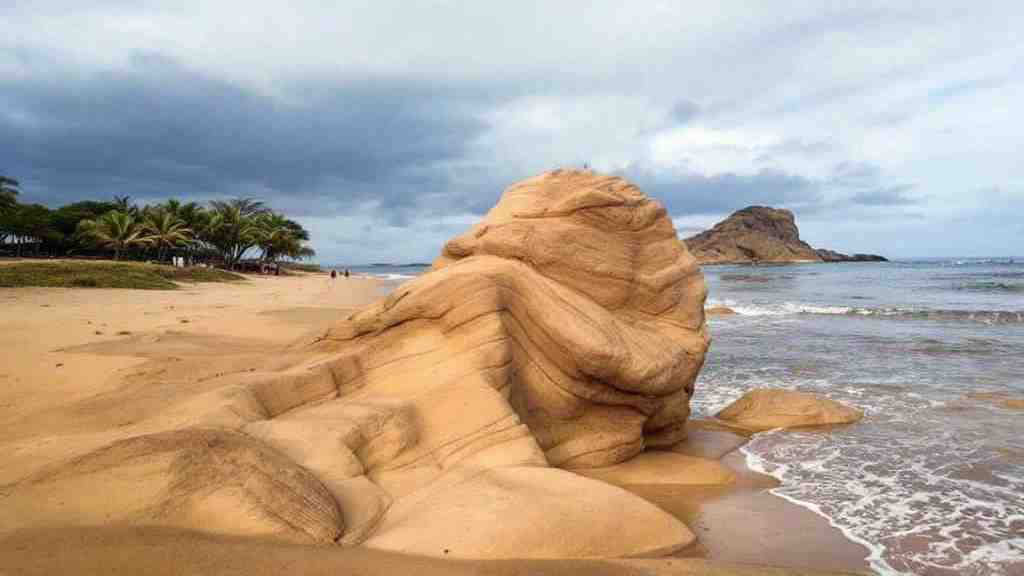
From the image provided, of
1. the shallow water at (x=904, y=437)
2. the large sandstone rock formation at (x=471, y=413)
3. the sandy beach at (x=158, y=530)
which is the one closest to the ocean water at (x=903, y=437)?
the shallow water at (x=904, y=437)

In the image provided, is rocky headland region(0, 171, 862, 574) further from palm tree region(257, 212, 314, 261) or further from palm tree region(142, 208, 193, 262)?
palm tree region(257, 212, 314, 261)

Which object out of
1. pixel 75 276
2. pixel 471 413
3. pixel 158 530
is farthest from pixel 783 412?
pixel 75 276

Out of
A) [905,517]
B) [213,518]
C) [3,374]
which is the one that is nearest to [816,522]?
[905,517]

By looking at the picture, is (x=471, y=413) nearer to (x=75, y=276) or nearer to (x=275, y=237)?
(x=75, y=276)

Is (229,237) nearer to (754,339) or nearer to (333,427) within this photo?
(754,339)

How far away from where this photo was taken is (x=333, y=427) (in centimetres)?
529

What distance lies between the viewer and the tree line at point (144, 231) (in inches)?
2036

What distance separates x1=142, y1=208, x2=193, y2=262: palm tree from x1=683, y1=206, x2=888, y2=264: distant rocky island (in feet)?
288

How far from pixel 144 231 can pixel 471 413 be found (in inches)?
2266

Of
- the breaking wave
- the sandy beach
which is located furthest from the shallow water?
the breaking wave

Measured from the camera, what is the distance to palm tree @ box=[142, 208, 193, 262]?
5329 centimetres

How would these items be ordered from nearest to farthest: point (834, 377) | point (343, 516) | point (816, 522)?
point (343, 516) < point (816, 522) < point (834, 377)

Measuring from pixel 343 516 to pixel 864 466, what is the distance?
6182 millimetres

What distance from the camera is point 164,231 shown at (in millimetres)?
54625
